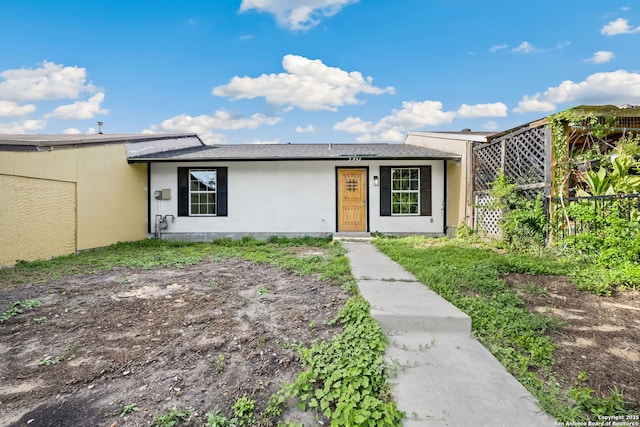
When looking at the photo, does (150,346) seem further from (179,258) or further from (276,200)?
(276,200)

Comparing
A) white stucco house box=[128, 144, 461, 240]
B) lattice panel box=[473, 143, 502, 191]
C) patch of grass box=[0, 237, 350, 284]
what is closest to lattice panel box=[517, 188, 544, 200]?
lattice panel box=[473, 143, 502, 191]

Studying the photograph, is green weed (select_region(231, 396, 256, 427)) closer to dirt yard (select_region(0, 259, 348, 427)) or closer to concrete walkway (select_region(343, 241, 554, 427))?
dirt yard (select_region(0, 259, 348, 427))

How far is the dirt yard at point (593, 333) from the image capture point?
6.56 feet

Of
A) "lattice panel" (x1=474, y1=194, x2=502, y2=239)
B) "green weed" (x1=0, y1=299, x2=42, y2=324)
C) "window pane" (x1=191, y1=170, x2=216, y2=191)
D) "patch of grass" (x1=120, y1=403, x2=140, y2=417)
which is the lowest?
"patch of grass" (x1=120, y1=403, x2=140, y2=417)

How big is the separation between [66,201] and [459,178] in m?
10.00

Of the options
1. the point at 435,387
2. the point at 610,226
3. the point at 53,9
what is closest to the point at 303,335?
the point at 435,387

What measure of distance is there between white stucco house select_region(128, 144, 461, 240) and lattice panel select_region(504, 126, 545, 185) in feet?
8.18

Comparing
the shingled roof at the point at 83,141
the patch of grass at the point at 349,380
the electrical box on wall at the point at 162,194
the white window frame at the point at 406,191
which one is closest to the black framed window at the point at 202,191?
the electrical box on wall at the point at 162,194

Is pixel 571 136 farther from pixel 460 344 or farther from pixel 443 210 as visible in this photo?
pixel 460 344

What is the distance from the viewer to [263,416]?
165cm

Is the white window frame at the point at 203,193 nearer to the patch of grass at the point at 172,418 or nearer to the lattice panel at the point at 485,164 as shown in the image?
the lattice panel at the point at 485,164

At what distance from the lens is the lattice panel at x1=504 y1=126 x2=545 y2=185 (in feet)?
19.7

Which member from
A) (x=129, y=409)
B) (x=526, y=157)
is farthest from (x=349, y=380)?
(x=526, y=157)

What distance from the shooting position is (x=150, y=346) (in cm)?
251
